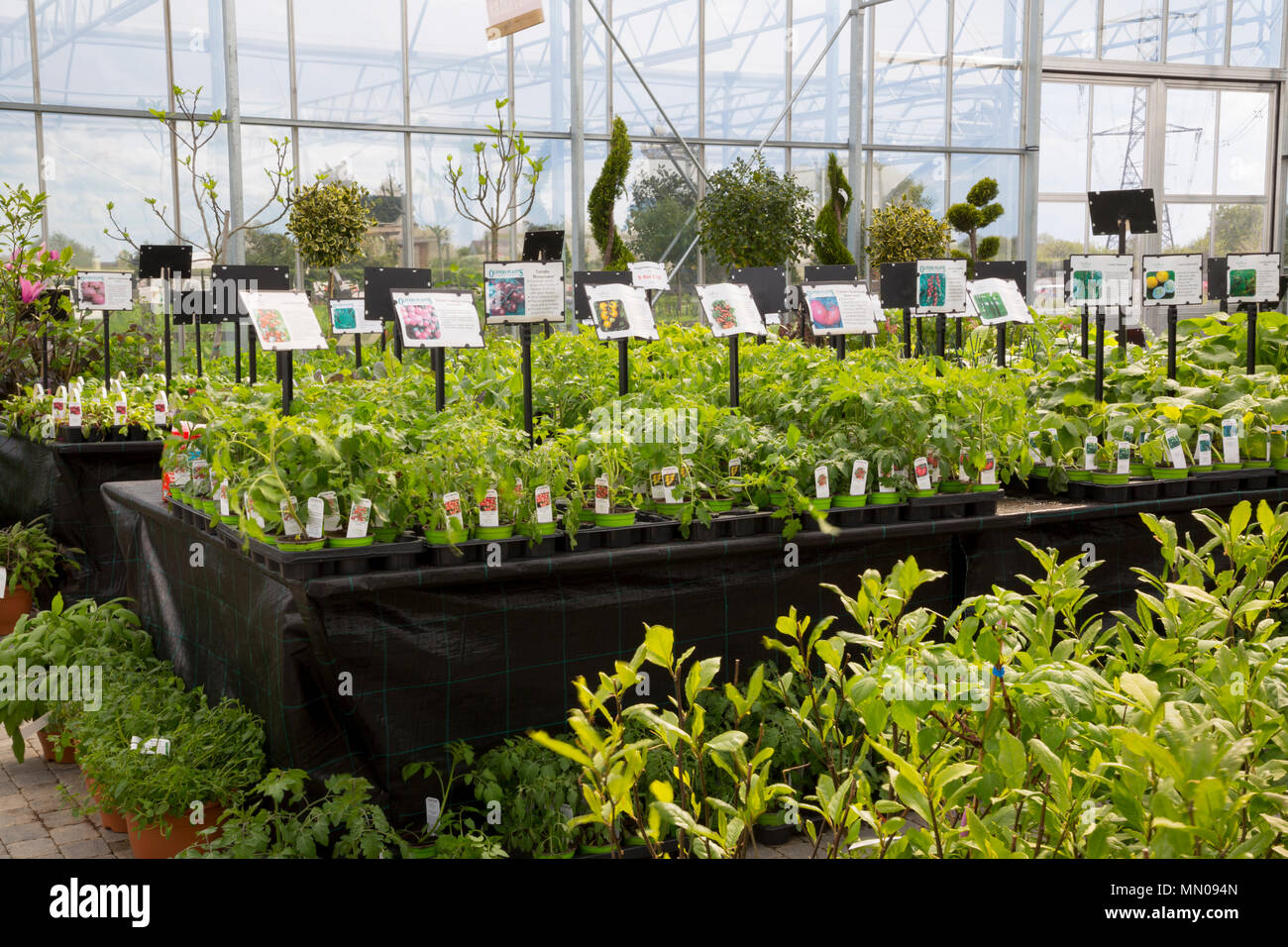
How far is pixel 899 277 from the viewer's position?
393cm

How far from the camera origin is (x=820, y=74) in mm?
12094

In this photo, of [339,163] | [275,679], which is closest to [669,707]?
[275,679]

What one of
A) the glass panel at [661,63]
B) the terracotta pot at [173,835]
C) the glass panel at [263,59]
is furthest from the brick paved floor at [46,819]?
the glass panel at [661,63]

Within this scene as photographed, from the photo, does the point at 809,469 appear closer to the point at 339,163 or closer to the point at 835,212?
the point at 339,163

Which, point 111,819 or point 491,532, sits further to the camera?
point 111,819

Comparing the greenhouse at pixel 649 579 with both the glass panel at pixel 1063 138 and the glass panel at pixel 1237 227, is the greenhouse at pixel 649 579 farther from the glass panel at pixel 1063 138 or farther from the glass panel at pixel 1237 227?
the glass panel at pixel 1237 227

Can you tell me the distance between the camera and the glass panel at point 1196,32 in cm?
1380

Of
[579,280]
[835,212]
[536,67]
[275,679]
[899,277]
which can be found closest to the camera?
[275,679]

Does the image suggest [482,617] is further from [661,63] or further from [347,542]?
[661,63]

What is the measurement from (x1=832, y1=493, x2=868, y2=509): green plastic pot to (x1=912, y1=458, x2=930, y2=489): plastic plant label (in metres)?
0.16

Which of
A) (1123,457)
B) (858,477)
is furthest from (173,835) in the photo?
(1123,457)

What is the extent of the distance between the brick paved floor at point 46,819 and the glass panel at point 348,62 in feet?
25.2

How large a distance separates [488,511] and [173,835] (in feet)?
3.37

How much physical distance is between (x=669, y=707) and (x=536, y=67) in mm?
9055
